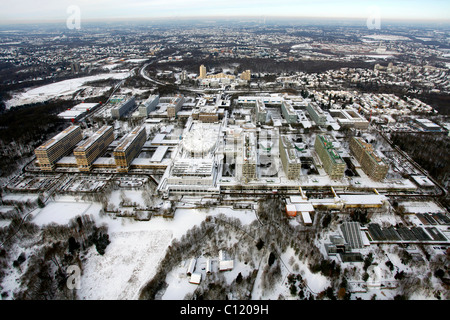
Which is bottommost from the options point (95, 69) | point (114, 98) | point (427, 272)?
point (427, 272)

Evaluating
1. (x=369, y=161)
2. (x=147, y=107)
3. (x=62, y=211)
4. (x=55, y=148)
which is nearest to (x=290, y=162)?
(x=369, y=161)

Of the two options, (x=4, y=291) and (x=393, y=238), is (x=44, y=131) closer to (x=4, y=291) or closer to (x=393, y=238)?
(x=4, y=291)

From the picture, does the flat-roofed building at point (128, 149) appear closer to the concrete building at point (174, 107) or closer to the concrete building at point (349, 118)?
the concrete building at point (174, 107)

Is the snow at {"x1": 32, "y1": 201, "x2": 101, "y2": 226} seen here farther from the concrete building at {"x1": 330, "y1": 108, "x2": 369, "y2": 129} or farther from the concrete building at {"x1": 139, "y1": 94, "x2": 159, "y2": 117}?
the concrete building at {"x1": 330, "y1": 108, "x2": 369, "y2": 129}

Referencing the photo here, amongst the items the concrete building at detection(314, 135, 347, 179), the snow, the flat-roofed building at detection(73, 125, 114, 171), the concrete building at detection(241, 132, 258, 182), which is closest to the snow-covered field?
the flat-roofed building at detection(73, 125, 114, 171)

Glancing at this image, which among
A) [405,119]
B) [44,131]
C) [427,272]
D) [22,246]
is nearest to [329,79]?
[405,119]

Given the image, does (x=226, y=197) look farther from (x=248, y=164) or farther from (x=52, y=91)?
(x=52, y=91)
